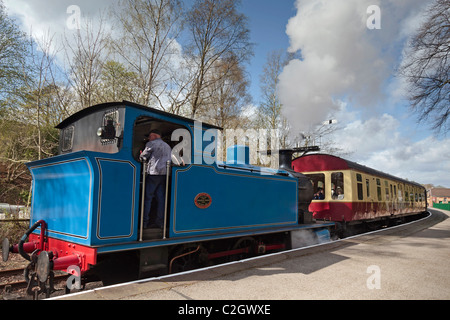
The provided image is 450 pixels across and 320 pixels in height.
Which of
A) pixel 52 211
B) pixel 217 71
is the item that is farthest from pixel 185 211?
pixel 217 71

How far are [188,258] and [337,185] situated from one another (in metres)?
6.91

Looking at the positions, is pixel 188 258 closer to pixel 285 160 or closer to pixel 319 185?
pixel 285 160

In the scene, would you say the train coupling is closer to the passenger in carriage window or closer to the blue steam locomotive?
the blue steam locomotive

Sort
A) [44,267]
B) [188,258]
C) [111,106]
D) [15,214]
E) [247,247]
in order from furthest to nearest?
[15,214]
[247,247]
[188,258]
[111,106]
[44,267]

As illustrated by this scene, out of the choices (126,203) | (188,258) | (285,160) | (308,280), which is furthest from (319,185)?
(126,203)

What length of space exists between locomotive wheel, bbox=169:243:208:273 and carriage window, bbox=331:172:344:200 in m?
6.40

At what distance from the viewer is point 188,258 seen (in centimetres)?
448

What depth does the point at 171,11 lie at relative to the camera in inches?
454

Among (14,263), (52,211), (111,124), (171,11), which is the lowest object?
(14,263)

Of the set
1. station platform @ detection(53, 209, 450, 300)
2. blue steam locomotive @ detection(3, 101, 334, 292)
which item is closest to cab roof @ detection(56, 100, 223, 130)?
blue steam locomotive @ detection(3, 101, 334, 292)

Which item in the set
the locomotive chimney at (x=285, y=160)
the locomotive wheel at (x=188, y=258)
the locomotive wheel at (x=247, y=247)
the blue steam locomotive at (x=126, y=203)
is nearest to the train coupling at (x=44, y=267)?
the blue steam locomotive at (x=126, y=203)

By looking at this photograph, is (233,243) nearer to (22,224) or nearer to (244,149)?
(244,149)

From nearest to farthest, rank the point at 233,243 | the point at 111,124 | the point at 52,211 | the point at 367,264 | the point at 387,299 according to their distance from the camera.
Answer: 1. the point at 387,299
2. the point at 111,124
3. the point at 52,211
4. the point at 367,264
5. the point at 233,243

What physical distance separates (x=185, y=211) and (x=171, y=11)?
10302mm
